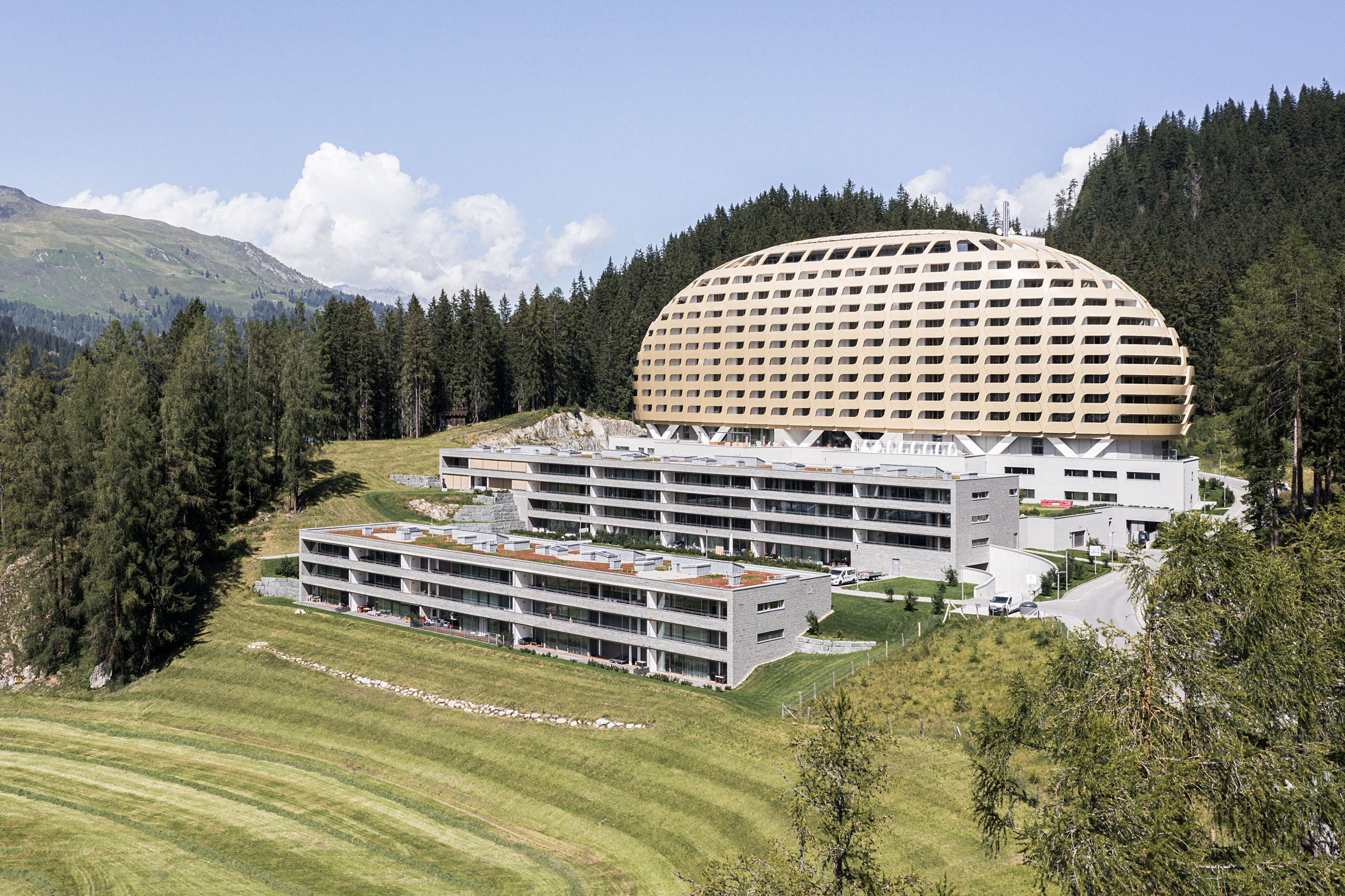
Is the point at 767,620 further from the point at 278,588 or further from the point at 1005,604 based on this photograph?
the point at 278,588

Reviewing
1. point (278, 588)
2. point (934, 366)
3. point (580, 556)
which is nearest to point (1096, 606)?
point (580, 556)

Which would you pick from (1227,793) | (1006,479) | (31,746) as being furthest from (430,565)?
(1227,793)

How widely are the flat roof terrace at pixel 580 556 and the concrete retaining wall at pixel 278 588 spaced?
5.38 metres

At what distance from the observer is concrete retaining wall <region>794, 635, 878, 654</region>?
63656 millimetres

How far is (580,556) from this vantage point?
7688 cm

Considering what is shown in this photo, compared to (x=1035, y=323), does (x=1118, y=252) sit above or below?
above

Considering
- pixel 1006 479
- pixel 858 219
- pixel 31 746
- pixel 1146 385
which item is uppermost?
pixel 858 219

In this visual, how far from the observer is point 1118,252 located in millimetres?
156125

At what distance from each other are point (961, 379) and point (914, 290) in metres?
14.4

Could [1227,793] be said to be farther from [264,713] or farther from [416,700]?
[264,713]

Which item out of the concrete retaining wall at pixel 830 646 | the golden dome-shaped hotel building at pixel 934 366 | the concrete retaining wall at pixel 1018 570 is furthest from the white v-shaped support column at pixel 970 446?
the concrete retaining wall at pixel 830 646

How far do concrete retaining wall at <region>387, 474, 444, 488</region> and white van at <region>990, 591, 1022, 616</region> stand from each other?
81186 millimetres

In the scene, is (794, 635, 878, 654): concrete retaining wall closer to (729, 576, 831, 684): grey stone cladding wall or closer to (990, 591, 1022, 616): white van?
(729, 576, 831, 684): grey stone cladding wall

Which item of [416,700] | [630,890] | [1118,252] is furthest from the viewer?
[1118,252]
